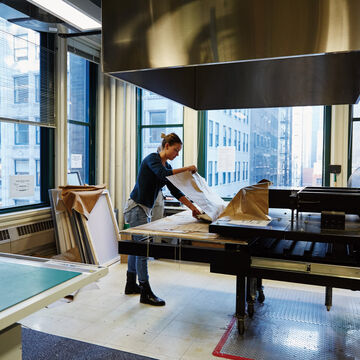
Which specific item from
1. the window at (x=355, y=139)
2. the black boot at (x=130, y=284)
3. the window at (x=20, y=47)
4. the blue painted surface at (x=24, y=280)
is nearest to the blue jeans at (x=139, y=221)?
the black boot at (x=130, y=284)

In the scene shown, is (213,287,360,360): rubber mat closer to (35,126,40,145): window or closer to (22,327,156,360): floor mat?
(22,327,156,360): floor mat

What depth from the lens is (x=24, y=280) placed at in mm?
1192

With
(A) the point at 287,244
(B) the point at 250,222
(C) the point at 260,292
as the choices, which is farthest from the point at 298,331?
(B) the point at 250,222

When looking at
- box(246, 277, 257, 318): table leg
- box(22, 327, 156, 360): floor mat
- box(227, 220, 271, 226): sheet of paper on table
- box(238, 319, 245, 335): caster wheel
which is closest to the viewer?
box(227, 220, 271, 226): sheet of paper on table

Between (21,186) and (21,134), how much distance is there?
499 millimetres

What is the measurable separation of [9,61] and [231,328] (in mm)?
2916

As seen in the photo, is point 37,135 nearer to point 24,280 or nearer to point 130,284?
point 130,284

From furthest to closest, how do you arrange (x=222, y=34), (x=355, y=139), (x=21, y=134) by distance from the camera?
(x=355, y=139) → (x=21, y=134) → (x=222, y=34)

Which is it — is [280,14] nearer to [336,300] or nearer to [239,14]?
[239,14]

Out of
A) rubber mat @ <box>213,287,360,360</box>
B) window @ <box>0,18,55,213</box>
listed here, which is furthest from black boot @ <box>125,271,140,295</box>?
window @ <box>0,18,55,213</box>

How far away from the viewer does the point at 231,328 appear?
96.8 inches

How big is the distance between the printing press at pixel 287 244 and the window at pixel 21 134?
6.53 ft

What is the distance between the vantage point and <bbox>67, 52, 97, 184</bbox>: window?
407cm

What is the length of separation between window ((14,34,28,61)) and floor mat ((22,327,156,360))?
242 cm
